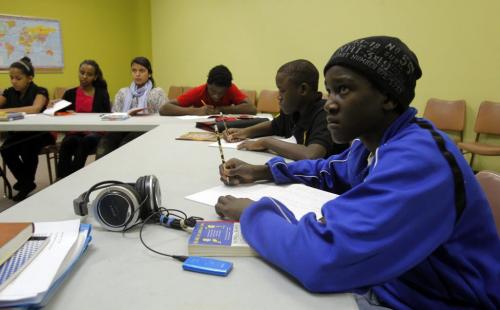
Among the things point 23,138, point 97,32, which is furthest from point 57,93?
point 23,138

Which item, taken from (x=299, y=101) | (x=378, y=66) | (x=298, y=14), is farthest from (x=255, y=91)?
(x=378, y=66)

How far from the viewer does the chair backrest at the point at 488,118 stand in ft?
12.2

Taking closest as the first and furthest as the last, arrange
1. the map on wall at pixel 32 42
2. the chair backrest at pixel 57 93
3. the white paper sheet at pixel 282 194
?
the white paper sheet at pixel 282 194 < the map on wall at pixel 32 42 < the chair backrest at pixel 57 93

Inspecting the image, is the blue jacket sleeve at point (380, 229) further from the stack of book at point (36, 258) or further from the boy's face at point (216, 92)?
the boy's face at point (216, 92)

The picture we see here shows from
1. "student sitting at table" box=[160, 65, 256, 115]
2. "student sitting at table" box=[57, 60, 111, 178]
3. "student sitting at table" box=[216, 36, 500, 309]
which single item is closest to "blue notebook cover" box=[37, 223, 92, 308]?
"student sitting at table" box=[216, 36, 500, 309]

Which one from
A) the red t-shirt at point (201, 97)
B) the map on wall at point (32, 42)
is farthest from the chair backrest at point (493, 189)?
the map on wall at point (32, 42)

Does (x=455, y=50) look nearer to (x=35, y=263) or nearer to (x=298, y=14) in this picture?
(x=298, y=14)

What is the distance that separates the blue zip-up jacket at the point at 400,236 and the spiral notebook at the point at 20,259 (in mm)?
434

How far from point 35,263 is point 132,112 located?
2.68 metres

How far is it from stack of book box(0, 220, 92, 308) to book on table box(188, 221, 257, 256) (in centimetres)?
25

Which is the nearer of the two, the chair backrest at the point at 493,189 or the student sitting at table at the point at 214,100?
the chair backrest at the point at 493,189

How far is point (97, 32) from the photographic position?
5.93 metres

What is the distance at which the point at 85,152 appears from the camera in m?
3.51

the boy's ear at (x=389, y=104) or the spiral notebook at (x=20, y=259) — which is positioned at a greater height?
the boy's ear at (x=389, y=104)
